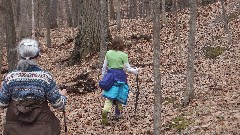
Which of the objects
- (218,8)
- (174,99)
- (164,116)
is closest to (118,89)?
(164,116)

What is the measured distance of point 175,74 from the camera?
1223 cm

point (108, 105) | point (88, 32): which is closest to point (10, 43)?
point (88, 32)

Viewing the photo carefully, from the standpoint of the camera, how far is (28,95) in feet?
14.9

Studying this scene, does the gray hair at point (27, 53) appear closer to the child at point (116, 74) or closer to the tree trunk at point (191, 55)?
the child at point (116, 74)

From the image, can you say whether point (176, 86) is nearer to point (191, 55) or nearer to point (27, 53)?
point (191, 55)

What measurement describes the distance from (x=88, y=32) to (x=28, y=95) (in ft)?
37.3

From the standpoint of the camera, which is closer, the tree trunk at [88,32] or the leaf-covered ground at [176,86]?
the leaf-covered ground at [176,86]

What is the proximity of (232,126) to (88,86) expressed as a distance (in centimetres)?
607

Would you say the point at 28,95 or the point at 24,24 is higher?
the point at 24,24

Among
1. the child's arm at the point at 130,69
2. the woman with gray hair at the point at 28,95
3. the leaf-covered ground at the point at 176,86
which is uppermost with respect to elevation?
the woman with gray hair at the point at 28,95

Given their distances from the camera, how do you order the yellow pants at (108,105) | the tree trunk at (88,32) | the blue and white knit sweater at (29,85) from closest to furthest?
the blue and white knit sweater at (29,85), the yellow pants at (108,105), the tree trunk at (88,32)

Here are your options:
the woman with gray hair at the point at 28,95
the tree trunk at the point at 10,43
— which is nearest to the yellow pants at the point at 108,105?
the woman with gray hair at the point at 28,95

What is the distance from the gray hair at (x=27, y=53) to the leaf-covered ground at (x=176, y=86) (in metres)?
3.53

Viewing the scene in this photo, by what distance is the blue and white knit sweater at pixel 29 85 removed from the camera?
4.53 m
